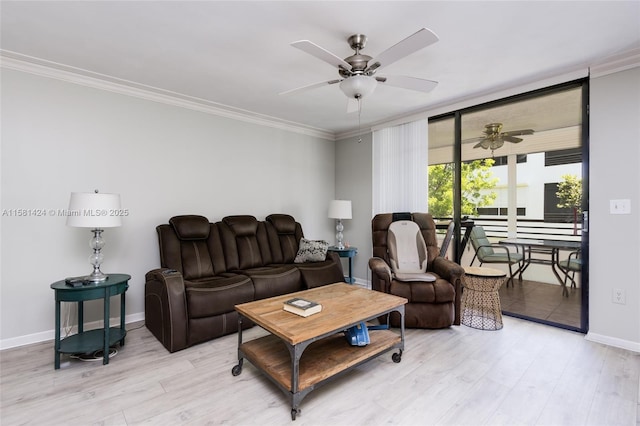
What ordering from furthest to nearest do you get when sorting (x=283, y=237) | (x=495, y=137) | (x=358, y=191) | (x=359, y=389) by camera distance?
(x=358, y=191), (x=283, y=237), (x=495, y=137), (x=359, y=389)

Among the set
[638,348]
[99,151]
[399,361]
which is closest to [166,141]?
[99,151]

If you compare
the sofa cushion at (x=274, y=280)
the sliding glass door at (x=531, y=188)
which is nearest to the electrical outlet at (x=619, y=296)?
the sliding glass door at (x=531, y=188)

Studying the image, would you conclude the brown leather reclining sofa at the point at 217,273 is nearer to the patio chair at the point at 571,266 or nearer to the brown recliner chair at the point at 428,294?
the brown recliner chair at the point at 428,294

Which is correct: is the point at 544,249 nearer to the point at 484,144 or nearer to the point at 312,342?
the point at 484,144

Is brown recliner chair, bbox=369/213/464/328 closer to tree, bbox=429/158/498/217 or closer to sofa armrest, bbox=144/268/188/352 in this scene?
tree, bbox=429/158/498/217

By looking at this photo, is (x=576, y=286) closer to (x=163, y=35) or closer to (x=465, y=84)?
(x=465, y=84)

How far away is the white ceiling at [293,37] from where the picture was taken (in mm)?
1882

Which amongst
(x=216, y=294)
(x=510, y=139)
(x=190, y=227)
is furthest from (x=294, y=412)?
(x=510, y=139)

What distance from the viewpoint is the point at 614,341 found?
8.33 ft

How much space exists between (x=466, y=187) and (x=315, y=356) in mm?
2790

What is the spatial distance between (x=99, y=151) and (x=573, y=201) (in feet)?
15.7

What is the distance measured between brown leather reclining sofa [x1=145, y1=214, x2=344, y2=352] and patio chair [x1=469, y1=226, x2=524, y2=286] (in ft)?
5.61

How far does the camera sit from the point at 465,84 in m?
3.03

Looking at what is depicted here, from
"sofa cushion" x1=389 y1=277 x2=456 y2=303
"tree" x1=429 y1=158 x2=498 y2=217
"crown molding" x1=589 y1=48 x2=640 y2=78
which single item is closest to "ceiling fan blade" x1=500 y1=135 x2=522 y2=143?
"tree" x1=429 y1=158 x2=498 y2=217
